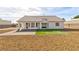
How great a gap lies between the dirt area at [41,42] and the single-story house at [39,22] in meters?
0.18

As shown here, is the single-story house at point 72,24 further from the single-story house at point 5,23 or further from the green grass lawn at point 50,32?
the single-story house at point 5,23

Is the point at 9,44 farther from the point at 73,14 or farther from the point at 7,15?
the point at 73,14

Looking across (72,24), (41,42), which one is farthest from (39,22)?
(72,24)

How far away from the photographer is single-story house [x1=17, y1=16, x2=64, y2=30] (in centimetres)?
443

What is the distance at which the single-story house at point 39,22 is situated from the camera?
4430 millimetres

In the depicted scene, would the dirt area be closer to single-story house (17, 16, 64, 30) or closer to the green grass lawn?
the green grass lawn

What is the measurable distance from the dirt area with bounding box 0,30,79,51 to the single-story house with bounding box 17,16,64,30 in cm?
18

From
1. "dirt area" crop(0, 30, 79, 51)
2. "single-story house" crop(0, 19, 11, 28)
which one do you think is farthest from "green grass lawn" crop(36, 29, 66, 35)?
"single-story house" crop(0, 19, 11, 28)

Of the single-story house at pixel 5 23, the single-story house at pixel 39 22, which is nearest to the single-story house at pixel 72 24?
the single-story house at pixel 39 22

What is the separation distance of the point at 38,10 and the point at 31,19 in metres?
0.21
